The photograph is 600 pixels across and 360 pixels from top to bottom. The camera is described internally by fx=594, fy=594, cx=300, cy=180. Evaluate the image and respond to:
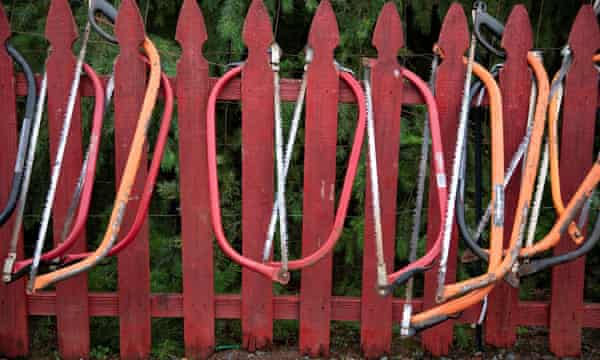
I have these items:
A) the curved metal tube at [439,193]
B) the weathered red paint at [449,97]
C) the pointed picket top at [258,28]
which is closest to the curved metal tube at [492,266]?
the curved metal tube at [439,193]

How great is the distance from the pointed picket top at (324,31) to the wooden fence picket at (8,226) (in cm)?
154

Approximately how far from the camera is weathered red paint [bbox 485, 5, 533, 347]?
2.99 metres

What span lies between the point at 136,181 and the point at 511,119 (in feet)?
6.49

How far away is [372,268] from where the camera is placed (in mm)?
3170

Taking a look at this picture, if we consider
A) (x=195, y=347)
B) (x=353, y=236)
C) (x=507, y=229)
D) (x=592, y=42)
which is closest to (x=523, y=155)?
(x=507, y=229)

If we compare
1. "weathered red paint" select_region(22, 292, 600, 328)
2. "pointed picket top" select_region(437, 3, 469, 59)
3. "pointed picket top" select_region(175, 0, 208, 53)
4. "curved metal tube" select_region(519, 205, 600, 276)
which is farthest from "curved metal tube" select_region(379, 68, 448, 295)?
"pointed picket top" select_region(175, 0, 208, 53)

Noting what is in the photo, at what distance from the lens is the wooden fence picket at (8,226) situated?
302 cm

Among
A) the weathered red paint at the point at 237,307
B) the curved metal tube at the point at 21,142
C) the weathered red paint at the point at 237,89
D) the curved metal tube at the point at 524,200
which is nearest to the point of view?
the curved metal tube at the point at 524,200

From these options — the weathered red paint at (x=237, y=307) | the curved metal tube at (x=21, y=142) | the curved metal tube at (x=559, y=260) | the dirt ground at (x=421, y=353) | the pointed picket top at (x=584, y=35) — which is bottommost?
the dirt ground at (x=421, y=353)

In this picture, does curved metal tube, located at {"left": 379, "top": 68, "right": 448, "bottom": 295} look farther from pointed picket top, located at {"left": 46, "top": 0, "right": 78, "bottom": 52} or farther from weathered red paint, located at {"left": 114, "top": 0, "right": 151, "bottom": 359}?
pointed picket top, located at {"left": 46, "top": 0, "right": 78, "bottom": 52}

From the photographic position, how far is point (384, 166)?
3086mm

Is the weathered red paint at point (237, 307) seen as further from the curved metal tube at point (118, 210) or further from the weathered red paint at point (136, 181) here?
the curved metal tube at point (118, 210)

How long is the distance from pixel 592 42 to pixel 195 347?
265cm

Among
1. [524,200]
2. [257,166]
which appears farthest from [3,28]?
[524,200]
